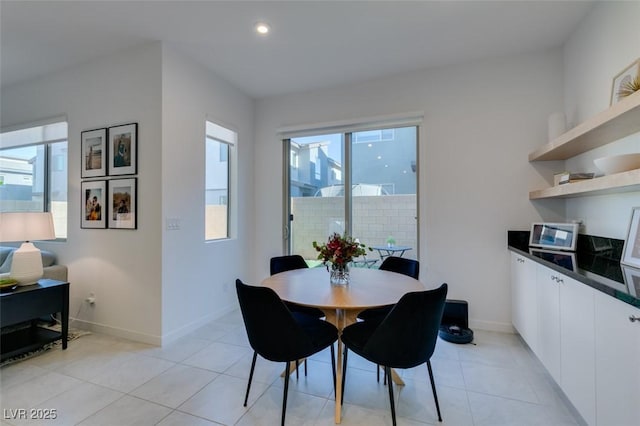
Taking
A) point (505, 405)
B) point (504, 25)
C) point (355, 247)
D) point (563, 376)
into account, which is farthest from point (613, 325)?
point (504, 25)

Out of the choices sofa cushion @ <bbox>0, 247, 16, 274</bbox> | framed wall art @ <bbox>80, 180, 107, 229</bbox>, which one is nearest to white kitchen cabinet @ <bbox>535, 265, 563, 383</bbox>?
framed wall art @ <bbox>80, 180, 107, 229</bbox>

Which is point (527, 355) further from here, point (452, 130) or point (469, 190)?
point (452, 130)

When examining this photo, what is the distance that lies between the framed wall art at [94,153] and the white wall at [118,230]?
95 millimetres

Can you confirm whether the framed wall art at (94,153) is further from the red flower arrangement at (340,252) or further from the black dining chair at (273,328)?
the red flower arrangement at (340,252)

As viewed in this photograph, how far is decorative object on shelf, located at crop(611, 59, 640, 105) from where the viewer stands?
1634mm

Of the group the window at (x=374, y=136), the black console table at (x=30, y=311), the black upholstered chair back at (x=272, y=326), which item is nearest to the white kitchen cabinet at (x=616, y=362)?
the black upholstered chair back at (x=272, y=326)

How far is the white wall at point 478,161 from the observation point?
9.09 feet

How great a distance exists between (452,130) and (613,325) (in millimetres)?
2294

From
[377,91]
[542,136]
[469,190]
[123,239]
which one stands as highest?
[377,91]

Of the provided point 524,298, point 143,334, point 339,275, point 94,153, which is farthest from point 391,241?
point 94,153

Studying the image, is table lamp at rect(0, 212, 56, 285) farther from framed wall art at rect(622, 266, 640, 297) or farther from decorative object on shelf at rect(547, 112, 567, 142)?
decorative object on shelf at rect(547, 112, 567, 142)

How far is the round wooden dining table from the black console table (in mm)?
2012

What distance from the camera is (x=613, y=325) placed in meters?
1.20

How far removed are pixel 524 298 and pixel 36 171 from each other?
18.7 feet
